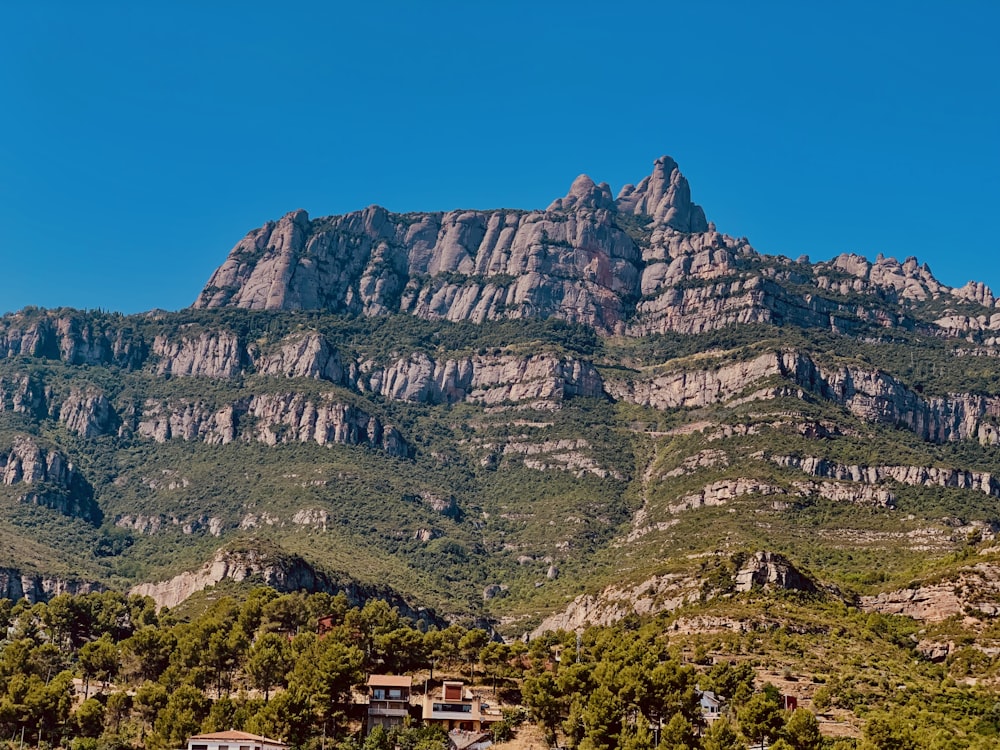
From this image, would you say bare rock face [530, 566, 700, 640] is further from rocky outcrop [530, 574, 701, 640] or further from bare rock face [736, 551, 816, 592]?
bare rock face [736, 551, 816, 592]

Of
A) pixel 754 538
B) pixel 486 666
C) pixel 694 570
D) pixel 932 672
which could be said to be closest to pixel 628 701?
pixel 486 666

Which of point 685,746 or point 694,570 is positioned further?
point 694,570

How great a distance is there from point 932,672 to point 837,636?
1291cm

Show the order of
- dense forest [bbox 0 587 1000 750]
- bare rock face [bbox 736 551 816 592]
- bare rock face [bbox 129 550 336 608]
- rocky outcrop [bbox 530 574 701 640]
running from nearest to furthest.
Answer: dense forest [bbox 0 587 1000 750] < bare rock face [bbox 736 551 816 592] < rocky outcrop [bbox 530 574 701 640] < bare rock face [bbox 129 550 336 608]

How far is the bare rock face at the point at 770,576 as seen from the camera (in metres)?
159

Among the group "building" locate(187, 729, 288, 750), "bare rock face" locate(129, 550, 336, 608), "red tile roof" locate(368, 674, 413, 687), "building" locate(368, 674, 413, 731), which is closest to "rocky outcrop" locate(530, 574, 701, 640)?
"bare rock face" locate(129, 550, 336, 608)

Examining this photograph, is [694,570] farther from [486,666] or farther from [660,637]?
[486,666]

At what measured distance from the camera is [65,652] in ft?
458

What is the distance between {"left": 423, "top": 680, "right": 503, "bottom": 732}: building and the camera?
114062 mm

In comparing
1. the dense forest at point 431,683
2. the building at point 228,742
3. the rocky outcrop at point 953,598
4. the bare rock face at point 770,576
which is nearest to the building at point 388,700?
the dense forest at point 431,683

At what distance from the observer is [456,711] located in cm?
11575

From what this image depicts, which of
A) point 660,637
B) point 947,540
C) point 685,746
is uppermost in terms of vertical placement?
point 947,540

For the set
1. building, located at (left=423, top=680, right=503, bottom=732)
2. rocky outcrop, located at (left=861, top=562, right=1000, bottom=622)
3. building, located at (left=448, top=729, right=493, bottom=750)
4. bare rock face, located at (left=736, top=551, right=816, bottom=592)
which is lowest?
building, located at (left=448, top=729, right=493, bottom=750)

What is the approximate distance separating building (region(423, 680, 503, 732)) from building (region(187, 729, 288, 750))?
62.7 ft
